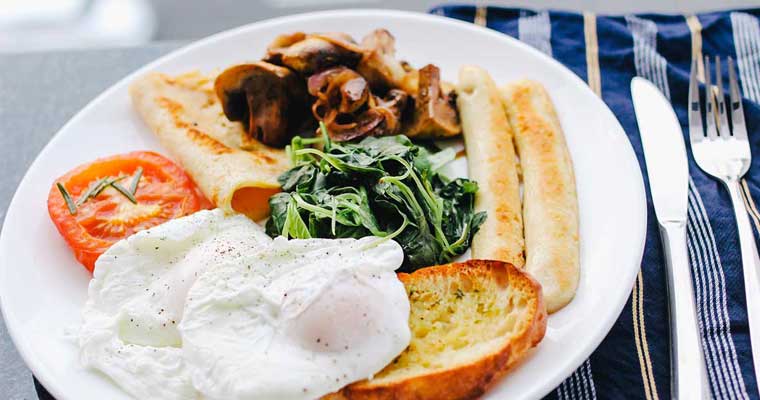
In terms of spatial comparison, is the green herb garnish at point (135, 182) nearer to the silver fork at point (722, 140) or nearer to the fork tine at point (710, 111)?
the silver fork at point (722, 140)

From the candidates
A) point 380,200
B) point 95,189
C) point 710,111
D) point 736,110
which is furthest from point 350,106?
point 736,110

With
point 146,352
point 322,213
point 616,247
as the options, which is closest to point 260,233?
point 322,213

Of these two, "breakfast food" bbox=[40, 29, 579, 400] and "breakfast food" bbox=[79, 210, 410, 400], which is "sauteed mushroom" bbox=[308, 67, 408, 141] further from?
"breakfast food" bbox=[79, 210, 410, 400]

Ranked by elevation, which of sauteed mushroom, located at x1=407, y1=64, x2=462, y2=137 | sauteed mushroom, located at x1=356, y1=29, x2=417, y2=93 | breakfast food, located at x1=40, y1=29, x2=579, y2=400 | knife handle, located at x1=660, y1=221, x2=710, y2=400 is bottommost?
knife handle, located at x1=660, y1=221, x2=710, y2=400

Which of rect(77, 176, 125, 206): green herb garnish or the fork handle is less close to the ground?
rect(77, 176, 125, 206): green herb garnish

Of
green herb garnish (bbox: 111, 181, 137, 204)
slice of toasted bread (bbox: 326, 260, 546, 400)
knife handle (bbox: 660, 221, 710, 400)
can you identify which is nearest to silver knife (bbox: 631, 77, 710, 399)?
knife handle (bbox: 660, 221, 710, 400)

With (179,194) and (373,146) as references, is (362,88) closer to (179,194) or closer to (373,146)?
(373,146)

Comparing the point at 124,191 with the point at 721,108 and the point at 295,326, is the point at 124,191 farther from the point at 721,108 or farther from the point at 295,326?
the point at 721,108

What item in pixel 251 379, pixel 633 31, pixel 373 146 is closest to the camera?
pixel 251 379
